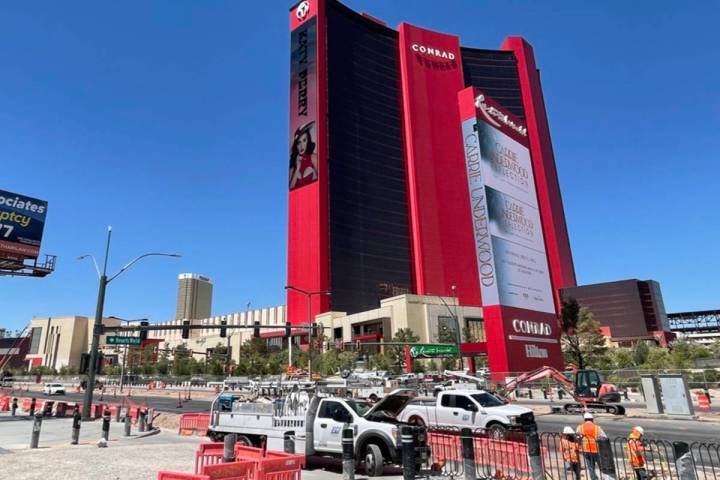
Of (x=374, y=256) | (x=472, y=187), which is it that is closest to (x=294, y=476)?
(x=472, y=187)

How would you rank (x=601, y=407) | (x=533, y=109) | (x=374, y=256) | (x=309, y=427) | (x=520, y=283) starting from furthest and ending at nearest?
(x=533, y=109) < (x=374, y=256) < (x=520, y=283) < (x=601, y=407) < (x=309, y=427)

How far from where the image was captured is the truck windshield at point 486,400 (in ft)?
57.9

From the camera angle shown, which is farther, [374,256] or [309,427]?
[374,256]

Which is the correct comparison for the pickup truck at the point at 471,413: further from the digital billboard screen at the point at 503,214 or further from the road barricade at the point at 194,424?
the digital billboard screen at the point at 503,214

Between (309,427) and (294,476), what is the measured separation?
14.0 feet

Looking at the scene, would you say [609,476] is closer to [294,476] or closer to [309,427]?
[294,476]

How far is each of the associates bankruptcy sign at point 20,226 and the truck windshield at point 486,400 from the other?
122ft

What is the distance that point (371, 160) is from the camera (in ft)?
422

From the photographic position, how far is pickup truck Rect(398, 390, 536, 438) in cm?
1639

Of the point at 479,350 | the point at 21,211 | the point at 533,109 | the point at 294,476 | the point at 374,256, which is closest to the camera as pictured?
the point at 294,476

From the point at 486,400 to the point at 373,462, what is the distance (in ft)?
23.6

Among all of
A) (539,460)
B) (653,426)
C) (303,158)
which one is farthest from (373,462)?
(303,158)

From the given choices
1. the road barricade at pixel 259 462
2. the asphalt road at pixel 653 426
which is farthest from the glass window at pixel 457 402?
the road barricade at pixel 259 462

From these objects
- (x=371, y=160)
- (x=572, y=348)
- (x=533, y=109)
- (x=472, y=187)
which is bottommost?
(x=572, y=348)
